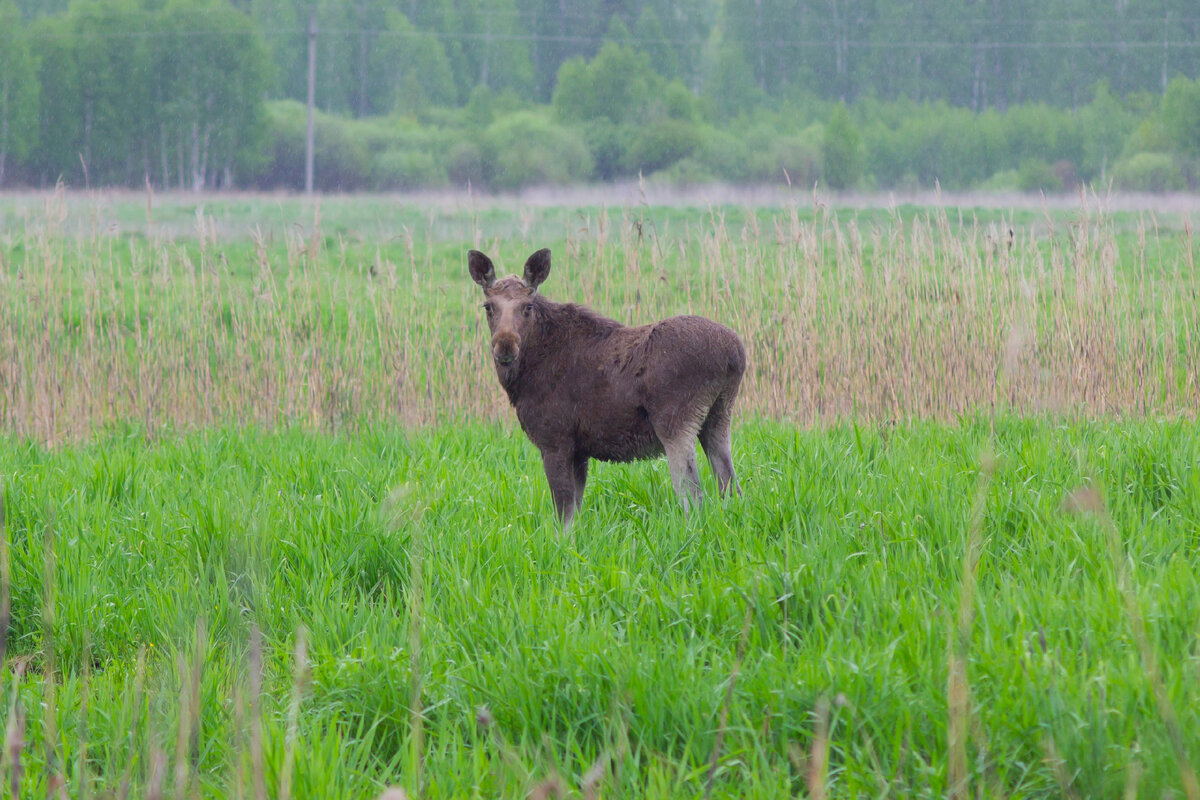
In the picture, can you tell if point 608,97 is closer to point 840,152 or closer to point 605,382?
point 840,152

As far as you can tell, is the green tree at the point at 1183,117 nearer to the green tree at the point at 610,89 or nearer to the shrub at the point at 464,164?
the green tree at the point at 610,89

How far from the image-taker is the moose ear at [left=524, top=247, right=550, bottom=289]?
4.29 m

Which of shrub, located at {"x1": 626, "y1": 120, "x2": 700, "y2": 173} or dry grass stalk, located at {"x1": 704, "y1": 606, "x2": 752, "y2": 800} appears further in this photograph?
shrub, located at {"x1": 626, "y1": 120, "x2": 700, "y2": 173}

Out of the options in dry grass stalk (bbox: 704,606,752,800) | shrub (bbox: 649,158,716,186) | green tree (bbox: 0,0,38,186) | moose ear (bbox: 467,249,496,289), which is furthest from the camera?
green tree (bbox: 0,0,38,186)

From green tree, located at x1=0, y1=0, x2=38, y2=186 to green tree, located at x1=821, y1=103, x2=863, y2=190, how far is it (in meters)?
35.1

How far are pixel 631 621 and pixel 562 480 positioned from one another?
126 centimetres

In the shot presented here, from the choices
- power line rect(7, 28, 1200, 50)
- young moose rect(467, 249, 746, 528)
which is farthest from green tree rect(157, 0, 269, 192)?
young moose rect(467, 249, 746, 528)

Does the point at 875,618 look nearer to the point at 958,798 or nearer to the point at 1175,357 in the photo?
the point at 958,798

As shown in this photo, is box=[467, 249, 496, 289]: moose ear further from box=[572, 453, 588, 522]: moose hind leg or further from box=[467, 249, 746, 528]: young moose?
box=[572, 453, 588, 522]: moose hind leg

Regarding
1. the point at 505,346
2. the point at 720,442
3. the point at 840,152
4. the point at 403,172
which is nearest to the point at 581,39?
the point at 403,172

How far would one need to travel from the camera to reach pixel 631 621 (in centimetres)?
304

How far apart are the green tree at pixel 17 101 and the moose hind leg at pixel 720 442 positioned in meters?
49.3

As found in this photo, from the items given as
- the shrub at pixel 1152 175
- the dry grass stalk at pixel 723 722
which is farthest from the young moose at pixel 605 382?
the shrub at pixel 1152 175

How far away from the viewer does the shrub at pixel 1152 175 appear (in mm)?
→ 40031
